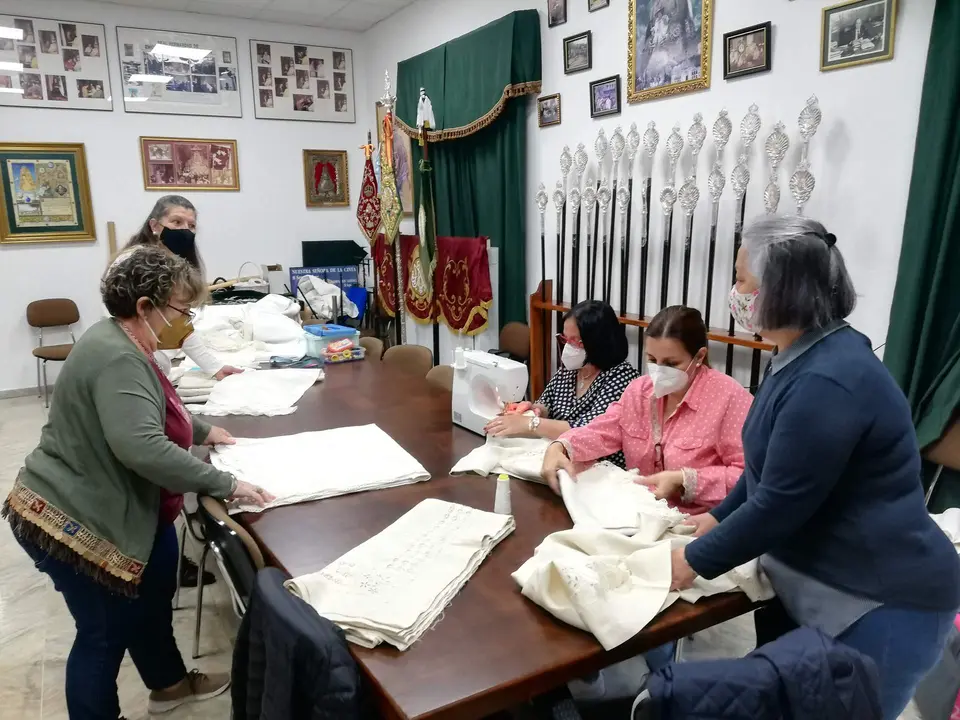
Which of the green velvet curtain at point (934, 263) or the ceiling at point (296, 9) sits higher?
the ceiling at point (296, 9)

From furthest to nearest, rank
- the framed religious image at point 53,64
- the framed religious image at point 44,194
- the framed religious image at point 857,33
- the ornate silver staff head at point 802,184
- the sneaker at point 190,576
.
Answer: the framed religious image at point 44,194 < the framed religious image at point 53,64 < the sneaker at point 190,576 < the ornate silver staff head at point 802,184 < the framed religious image at point 857,33

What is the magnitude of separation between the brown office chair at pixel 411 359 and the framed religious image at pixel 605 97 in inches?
64.3

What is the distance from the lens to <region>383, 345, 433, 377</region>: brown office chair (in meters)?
3.47

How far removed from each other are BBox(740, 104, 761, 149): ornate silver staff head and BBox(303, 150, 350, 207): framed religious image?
14.4 ft

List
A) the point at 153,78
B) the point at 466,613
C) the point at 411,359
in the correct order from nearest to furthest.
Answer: the point at 466,613 < the point at 411,359 < the point at 153,78

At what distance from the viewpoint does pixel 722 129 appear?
Answer: 2947 millimetres

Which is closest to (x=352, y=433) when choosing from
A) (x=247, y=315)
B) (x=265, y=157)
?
(x=247, y=315)

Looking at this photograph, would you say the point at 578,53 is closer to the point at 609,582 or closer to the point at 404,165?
the point at 404,165

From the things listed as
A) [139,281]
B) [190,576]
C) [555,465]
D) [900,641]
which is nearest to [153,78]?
[190,576]

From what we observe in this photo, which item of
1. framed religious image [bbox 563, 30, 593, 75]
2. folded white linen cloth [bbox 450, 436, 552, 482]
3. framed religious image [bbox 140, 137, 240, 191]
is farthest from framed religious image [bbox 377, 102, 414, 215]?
folded white linen cloth [bbox 450, 436, 552, 482]

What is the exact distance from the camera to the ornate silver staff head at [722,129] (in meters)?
2.94

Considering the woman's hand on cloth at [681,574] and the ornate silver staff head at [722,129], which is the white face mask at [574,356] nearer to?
the woman's hand on cloth at [681,574]

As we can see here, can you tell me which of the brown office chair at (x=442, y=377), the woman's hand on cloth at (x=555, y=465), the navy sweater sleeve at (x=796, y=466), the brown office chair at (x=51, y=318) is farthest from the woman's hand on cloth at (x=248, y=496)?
the brown office chair at (x=51, y=318)

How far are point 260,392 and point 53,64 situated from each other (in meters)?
4.23
